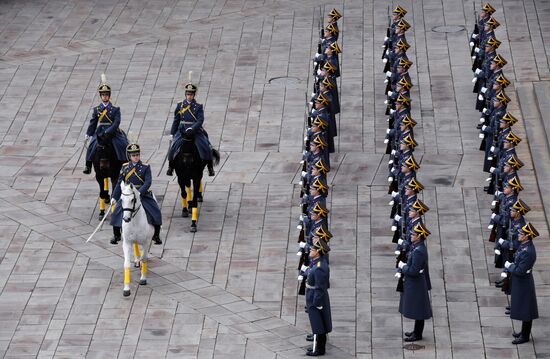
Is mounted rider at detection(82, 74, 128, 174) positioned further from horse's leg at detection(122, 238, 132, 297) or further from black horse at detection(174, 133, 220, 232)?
horse's leg at detection(122, 238, 132, 297)

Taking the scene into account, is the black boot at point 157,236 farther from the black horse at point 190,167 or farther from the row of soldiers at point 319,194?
the row of soldiers at point 319,194

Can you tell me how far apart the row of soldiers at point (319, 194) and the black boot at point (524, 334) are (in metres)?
3.24

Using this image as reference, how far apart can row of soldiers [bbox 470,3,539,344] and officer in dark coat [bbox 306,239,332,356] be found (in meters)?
3.16

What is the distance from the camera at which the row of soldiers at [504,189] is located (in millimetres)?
25062

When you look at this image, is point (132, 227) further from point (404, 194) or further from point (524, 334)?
point (524, 334)

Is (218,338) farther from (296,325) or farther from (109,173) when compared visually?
(109,173)

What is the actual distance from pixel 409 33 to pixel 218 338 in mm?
18012

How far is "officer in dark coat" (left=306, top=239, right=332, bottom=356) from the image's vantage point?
81.1ft

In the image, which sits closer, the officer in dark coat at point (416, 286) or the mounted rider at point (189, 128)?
the officer in dark coat at point (416, 286)

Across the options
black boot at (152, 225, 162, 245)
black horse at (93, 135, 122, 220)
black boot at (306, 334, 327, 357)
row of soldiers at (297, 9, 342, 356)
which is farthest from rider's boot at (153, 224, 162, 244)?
black boot at (306, 334, 327, 357)

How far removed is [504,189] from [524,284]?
8.38 ft

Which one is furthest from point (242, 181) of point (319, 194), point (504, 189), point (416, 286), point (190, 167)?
point (416, 286)

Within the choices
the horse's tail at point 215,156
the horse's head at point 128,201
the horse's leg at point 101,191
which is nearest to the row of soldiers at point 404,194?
the horse's tail at point 215,156

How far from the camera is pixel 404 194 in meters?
27.9
